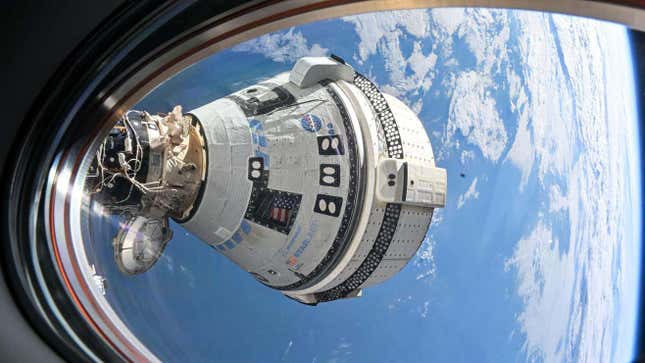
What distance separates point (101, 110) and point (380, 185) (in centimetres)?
266

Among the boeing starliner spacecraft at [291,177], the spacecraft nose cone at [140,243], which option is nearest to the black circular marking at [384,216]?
the boeing starliner spacecraft at [291,177]

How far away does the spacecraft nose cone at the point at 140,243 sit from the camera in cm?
363

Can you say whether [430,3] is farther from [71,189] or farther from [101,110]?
[71,189]

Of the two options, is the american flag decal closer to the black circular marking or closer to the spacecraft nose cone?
the black circular marking

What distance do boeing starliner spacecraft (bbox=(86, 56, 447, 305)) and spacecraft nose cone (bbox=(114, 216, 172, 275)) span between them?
0.07ft

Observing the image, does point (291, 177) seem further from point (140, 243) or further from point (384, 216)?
point (140, 243)

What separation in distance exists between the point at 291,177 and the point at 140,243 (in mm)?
1554

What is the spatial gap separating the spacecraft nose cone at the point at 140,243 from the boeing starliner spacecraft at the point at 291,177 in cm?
2

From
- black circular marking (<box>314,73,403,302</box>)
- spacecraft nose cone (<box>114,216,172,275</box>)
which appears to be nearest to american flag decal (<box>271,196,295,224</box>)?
black circular marking (<box>314,73,403,302</box>)

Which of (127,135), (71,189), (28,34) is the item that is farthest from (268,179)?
(28,34)

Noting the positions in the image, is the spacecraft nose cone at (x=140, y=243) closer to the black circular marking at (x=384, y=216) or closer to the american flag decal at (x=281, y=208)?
the american flag decal at (x=281, y=208)

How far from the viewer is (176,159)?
4477mm

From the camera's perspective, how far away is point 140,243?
3979 millimetres

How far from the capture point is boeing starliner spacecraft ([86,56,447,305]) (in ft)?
14.0
